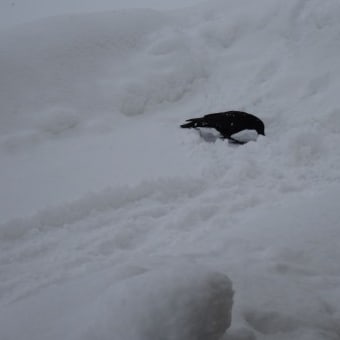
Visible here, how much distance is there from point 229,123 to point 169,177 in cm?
152

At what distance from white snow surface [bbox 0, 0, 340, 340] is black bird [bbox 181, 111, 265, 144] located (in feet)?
0.74

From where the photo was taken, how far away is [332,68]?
591 cm

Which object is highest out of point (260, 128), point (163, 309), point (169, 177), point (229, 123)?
point (229, 123)

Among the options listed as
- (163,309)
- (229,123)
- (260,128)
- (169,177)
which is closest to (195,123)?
(229,123)

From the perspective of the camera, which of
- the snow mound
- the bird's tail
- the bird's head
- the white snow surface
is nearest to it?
the snow mound

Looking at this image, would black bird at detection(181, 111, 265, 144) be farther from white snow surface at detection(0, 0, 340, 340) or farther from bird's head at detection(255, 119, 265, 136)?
white snow surface at detection(0, 0, 340, 340)

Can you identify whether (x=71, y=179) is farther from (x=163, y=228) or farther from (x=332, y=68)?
(x=332, y=68)

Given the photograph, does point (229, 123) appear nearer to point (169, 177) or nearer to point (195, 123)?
point (195, 123)

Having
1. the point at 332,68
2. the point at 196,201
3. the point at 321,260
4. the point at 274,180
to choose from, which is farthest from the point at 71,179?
the point at 332,68

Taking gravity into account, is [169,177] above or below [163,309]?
above

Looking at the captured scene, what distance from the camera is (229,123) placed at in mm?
5156

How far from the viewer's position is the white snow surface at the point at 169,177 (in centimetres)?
174

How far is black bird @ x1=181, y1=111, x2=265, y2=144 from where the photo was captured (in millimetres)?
5008

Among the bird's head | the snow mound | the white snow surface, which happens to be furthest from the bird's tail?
the snow mound
